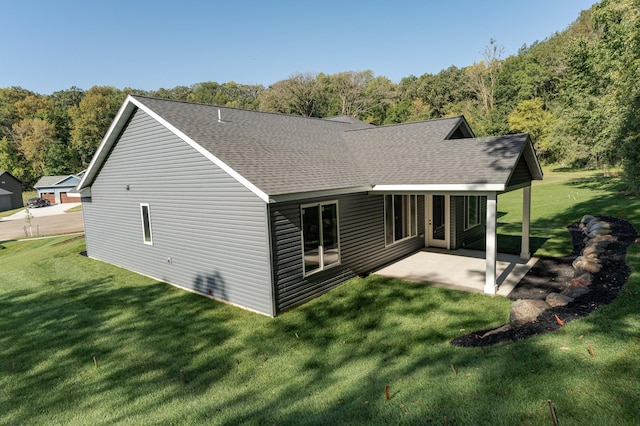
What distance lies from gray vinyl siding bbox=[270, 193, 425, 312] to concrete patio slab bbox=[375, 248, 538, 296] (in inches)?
22.7

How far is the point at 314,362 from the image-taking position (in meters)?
6.07

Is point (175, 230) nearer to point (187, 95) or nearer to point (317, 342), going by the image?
point (317, 342)

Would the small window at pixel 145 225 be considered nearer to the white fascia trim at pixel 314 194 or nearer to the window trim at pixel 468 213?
the white fascia trim at pixel 314 194

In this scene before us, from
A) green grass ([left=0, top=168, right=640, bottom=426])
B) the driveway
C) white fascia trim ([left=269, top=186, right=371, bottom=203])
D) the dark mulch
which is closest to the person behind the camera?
green grass ([left=0, top=168, right=640, bottom=426])

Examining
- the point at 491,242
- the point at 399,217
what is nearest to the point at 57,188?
the point at 399,217

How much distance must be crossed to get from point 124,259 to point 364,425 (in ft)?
36.8

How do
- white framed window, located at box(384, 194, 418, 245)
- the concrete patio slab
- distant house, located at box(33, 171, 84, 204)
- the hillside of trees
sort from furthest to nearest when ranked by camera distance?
distant house, located at box(33, 171, 84, 204)
the hillside of trees
white framed window, located at box(384, 194, 418, 245)
the concrete patio slab

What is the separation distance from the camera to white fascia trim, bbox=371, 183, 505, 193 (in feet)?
27.1

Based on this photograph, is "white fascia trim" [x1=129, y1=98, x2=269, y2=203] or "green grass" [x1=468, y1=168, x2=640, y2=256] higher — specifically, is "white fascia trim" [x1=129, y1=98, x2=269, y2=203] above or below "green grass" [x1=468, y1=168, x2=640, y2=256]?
above

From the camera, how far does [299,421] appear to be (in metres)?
4.44

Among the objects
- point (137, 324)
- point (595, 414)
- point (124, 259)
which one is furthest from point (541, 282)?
point (124, 259)

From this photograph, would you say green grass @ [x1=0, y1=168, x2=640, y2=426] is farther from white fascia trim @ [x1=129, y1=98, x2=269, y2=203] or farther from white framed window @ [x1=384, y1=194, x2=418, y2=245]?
white fascia trim @ [x1=129, y1=98, x2=269, y2=203]

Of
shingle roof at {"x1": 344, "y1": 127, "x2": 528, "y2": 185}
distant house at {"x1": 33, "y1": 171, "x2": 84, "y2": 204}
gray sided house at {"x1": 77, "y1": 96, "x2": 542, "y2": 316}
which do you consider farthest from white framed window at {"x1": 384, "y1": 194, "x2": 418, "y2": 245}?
distant house at {"x1": 33, "y1": 171, "x2": 84, "y2": 204}

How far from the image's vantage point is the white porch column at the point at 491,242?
8367 mm
